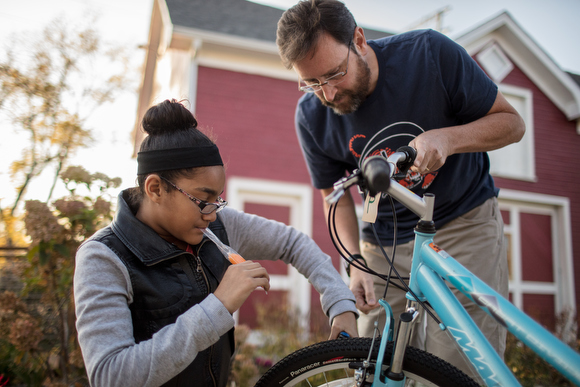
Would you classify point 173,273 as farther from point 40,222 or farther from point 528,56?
point 528,56

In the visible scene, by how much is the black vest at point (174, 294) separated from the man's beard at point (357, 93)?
88cm

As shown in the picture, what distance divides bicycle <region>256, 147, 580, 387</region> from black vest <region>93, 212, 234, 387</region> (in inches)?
10.6

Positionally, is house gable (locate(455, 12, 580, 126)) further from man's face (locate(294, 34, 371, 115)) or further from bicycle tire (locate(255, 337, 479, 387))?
bicycle tire (locate(255, 337, 479, 387))

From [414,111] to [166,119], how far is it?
1.04 meters

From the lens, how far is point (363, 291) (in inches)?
71.4

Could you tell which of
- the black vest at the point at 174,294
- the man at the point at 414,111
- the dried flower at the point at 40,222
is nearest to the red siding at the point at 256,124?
the dried flower at the point at 40,222

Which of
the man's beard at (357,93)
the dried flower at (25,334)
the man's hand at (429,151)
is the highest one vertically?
the man's beard at (357,93)

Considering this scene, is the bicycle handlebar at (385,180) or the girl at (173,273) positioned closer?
the bicycle handlebar at (385,180)

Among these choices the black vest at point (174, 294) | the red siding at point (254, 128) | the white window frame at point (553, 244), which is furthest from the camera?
the white window frame at point (553, 244)

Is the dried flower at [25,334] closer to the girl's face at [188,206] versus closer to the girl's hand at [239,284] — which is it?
the girl's face at [188,206]

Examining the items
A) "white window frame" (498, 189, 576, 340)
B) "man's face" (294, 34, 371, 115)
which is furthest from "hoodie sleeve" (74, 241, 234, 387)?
"white window frame" (498, 189, 576, 340)

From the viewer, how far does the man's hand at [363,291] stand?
1.75 metres

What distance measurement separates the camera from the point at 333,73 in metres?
1.84

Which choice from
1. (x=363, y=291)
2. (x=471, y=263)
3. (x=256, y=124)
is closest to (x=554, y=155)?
(x=256, y=124)
